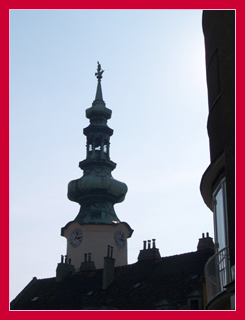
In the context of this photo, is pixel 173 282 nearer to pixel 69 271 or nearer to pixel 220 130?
pixel 69 271

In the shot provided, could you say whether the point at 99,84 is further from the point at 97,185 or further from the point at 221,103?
the point at 221,103

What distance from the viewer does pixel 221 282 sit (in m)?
11.9

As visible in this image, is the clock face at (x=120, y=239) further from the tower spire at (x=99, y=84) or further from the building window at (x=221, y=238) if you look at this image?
the building window at (x=221, y=238)

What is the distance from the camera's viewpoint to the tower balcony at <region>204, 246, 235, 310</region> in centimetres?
1091

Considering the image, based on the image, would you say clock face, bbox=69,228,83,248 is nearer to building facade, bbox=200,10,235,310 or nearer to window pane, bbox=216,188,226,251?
building facade, bbox=200,10,235,310

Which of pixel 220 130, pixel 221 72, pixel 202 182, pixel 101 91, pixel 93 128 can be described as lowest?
pixel 202 182

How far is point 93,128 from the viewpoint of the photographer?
62375 millimetres

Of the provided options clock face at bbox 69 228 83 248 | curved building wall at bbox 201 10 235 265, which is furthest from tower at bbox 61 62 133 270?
curved building wall at bbox 201 10 235 265

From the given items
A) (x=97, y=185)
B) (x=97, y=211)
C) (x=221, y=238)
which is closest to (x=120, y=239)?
(x=97, y=211)

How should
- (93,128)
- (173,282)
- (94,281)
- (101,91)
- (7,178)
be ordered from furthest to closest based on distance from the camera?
(101,91) → (93,128) → (94,281) → (173,282) → (7,178)

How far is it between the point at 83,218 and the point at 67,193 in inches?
168

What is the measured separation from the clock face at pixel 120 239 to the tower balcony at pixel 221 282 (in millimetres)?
44935

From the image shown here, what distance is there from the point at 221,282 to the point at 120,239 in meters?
46.3

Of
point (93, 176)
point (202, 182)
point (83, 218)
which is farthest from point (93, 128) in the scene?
point (202, 182)
